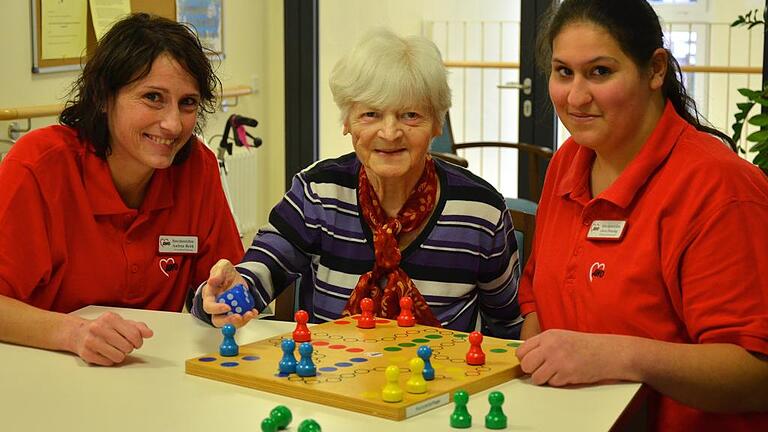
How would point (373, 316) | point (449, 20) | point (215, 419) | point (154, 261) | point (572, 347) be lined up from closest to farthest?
point (215, 419)
point (572, 347)
point (373, 316)
point (154, 261)
point (449, 20)

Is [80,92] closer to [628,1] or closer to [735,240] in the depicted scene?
[628,1]

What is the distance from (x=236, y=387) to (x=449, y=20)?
13.4ft

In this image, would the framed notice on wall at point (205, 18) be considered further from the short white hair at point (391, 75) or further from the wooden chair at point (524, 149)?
the short white hair at point (391, 75)

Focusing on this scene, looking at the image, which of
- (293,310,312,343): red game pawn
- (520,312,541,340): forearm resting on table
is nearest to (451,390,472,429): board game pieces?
(293,310,312,343): red game pawn

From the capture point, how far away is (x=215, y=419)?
1.58 meters

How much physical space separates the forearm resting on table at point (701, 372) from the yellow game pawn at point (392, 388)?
0.39 metres

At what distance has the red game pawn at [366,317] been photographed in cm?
202

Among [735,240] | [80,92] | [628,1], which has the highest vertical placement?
[628,1]

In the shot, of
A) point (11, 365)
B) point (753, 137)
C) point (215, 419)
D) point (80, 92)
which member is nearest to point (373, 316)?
point (215, 419)

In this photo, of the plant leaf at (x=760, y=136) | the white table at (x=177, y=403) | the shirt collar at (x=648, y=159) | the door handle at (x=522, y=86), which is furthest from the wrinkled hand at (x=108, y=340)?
the door handle at (x=522, y=86)

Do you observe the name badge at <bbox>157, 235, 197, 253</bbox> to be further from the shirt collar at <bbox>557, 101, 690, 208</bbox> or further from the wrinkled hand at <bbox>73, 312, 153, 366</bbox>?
the shirt collar at <bbox>557, 101, 690, 208</bbox>

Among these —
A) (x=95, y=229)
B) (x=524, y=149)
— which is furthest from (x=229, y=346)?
(x=524, y=149)

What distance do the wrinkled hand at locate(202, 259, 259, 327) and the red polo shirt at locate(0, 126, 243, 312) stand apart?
368mm

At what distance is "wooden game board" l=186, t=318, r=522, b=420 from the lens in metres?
1.61
